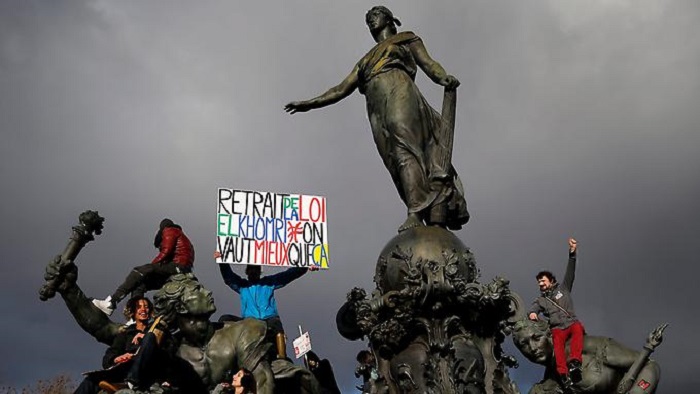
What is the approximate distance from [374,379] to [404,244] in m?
1.45

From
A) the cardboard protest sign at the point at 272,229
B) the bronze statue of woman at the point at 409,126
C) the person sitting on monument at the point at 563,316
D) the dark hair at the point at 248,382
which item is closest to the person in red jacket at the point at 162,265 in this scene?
the cardboard protest sign at the point at 272,229

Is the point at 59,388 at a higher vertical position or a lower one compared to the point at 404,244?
higher

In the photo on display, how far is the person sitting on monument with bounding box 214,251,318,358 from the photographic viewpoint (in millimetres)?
9812

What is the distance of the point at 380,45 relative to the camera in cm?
1032

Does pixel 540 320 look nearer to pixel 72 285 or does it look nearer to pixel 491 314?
pixel 491 314

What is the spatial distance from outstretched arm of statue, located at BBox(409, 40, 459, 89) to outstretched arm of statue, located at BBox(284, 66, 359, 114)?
807mm

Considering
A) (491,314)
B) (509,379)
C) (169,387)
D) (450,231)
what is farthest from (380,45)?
(169,387)

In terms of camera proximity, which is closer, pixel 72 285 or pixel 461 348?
pixel 72 285

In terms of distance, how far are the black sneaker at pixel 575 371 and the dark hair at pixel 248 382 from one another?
337 centimetres

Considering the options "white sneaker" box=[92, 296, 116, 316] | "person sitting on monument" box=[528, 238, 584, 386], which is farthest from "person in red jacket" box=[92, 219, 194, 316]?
"person sitting on monument" box=[528, 238, 584, 386]

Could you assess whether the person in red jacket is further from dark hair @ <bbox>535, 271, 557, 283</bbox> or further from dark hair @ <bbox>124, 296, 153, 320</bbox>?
dark hair @ <bbox>535, 271, 557, 283</bbox>

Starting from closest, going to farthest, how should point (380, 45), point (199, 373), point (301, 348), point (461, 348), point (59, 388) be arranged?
point (199, 373)
point (461, 348)
point (380, 45)
point (301, 348)
point (59, 388)

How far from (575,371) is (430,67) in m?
3.89

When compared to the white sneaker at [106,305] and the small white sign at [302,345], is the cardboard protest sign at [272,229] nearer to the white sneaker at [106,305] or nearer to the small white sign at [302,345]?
the small white sign at [302,345]
